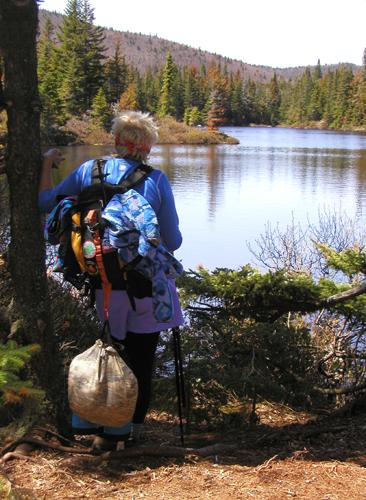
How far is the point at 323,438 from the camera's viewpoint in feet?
12.2

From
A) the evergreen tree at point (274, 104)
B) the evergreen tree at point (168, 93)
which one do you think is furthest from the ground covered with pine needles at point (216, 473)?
the evergreen tree at point (274, 104)

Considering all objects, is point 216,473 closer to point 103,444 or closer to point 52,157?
point 103,444

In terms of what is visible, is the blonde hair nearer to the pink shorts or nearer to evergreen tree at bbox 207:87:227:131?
the pink shorts

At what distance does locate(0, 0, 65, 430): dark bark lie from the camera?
304cm

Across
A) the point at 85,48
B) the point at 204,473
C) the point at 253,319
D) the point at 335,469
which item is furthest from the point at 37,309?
the point at 85,48

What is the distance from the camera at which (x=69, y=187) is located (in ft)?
9.95

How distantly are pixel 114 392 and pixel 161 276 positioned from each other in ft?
1.81

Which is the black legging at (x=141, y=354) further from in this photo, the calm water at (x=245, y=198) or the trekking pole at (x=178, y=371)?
the calm water at (x=245, y=198)

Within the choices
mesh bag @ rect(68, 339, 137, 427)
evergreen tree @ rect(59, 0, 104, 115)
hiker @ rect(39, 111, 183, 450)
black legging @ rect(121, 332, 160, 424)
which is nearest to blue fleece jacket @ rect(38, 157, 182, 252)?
hiker @ rect(39, 111, 183, 450)

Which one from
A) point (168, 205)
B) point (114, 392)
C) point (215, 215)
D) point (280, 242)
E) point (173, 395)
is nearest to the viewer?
point (114, 392)

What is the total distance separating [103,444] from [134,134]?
59.1 inches

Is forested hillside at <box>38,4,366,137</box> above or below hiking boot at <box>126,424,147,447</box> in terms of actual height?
above

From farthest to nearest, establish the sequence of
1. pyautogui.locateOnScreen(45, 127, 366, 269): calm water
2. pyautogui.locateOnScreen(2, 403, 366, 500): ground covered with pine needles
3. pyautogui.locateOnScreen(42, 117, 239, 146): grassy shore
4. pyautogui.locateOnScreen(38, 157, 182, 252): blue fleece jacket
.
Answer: pyautogui.locateOnScreen(42, 117, 239, 146): grassy shore, pyautogui.locateOnScreen(45, 127, 366, 269): calm water, pyautogui.locateOnScreen(38, 157, 182, 252): blue fleece jacket, pyautogui.locateOnScreen(2, 403, 366, 500): ground covered with pine needles

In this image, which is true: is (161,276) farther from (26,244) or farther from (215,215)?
(215,215)
